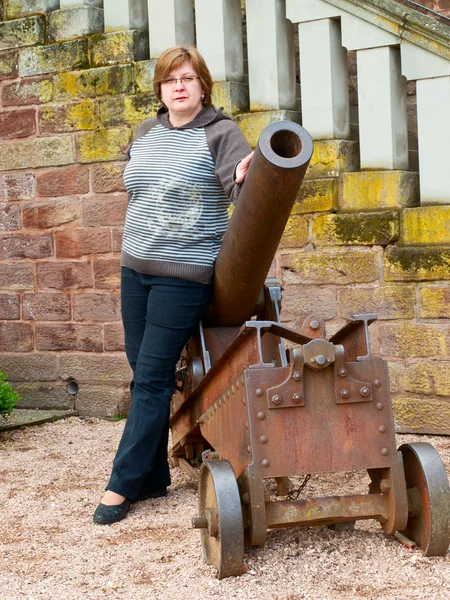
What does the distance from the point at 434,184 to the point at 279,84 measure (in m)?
1.13

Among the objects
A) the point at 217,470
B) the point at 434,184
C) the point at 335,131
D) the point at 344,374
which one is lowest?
the point at 217,470

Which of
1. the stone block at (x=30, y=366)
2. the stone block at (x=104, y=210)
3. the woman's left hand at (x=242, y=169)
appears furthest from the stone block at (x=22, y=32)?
the woman's left hand at (x=242, y=169)

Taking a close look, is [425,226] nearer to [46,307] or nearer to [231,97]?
[231,97]

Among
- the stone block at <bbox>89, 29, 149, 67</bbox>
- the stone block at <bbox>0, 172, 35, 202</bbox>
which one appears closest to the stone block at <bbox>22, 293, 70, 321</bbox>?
the stone block at <bbox>0, 172, 35, 202</bbox>

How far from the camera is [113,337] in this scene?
21.3 feet

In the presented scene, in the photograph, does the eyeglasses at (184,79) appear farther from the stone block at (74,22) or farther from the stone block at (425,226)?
the stone block at (74,22)

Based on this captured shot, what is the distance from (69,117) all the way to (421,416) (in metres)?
3.05

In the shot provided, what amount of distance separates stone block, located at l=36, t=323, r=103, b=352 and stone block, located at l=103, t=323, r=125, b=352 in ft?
0.16

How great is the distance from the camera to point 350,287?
5637mm

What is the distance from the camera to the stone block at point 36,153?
6570 millimetres

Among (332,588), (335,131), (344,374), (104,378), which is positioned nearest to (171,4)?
(335,131)

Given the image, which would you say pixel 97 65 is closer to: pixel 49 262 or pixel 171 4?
pixel 171 4

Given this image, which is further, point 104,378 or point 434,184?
point 104,378

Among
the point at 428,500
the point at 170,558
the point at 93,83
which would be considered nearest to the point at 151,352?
the point at 170,558
